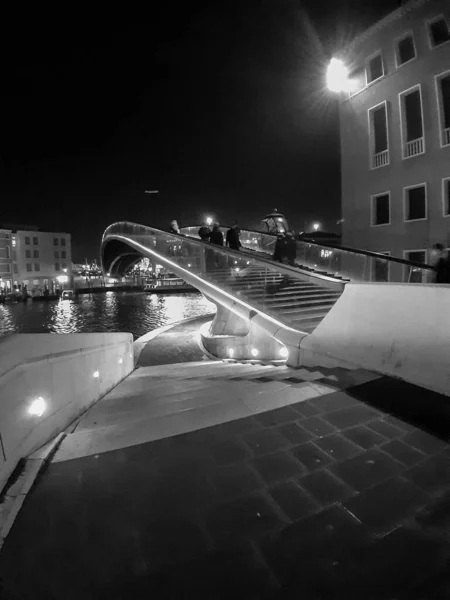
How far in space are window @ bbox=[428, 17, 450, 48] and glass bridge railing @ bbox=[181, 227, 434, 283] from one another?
8963 millimetres

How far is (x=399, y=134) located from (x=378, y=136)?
4.63 feet

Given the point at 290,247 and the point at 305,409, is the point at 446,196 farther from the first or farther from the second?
the point at 305,409

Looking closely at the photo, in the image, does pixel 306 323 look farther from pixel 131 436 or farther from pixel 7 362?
pixel 7 362

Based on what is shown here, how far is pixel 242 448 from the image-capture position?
2633 millimetres

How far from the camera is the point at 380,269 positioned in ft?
34.0

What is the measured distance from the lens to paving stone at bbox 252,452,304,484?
7.59ft

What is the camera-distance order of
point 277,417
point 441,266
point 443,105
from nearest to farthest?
point 277,417 → point 441,266 → point 443,105

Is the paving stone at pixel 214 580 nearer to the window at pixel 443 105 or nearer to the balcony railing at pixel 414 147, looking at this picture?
the window at pixel 443 105

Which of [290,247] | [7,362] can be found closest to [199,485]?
[7,362]

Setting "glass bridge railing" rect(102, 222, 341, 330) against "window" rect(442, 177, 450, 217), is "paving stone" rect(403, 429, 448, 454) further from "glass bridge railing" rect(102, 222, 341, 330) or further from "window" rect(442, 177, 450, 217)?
"window" rect(442, 177, 450, 217)

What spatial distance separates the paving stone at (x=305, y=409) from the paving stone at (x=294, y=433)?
0.24 metres

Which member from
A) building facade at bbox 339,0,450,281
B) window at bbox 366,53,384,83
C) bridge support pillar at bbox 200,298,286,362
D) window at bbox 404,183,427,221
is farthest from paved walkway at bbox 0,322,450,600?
window at bbox 366,53,384,83

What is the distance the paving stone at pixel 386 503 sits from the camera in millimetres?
1947

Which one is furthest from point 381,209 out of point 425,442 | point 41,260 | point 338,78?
point 41,260
